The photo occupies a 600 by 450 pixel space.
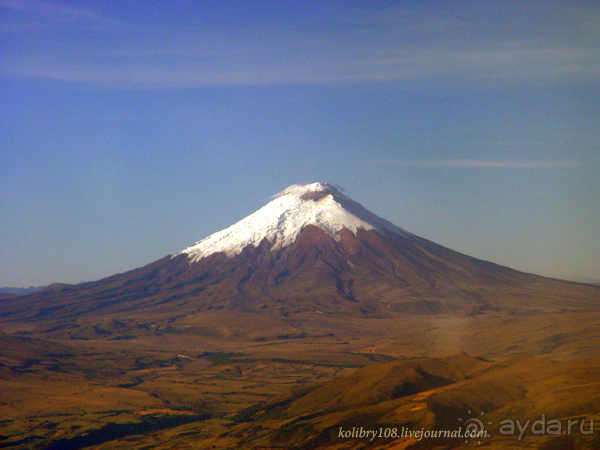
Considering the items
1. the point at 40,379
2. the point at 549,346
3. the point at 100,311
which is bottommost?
the point at 549,346

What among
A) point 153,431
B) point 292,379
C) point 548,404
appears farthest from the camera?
point 292,379

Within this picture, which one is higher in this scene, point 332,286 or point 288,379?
point 332,286

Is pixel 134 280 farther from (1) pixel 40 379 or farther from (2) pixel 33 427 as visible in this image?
(2) pixel 33 427

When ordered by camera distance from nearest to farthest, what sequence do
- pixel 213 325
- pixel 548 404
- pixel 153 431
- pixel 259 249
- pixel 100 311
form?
1. pixel 548 404
2. pixel 153 431
3. pixel 213 325
4. pixel 100 311
5. pixel 259 249

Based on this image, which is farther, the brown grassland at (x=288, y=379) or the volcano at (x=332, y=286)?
the volcano at (x=332, y=286)

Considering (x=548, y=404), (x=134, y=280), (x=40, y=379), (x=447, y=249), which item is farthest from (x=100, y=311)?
(x=548, y=404)

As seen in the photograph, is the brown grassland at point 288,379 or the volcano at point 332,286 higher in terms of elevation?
the volcano at point 332,286

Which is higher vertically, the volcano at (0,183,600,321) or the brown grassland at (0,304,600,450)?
the volcano at (0,183,600,321)

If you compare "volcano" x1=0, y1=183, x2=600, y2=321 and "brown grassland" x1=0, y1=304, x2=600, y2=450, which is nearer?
"brown grassland" x1=0, y1=304, x2=600, y2=450
